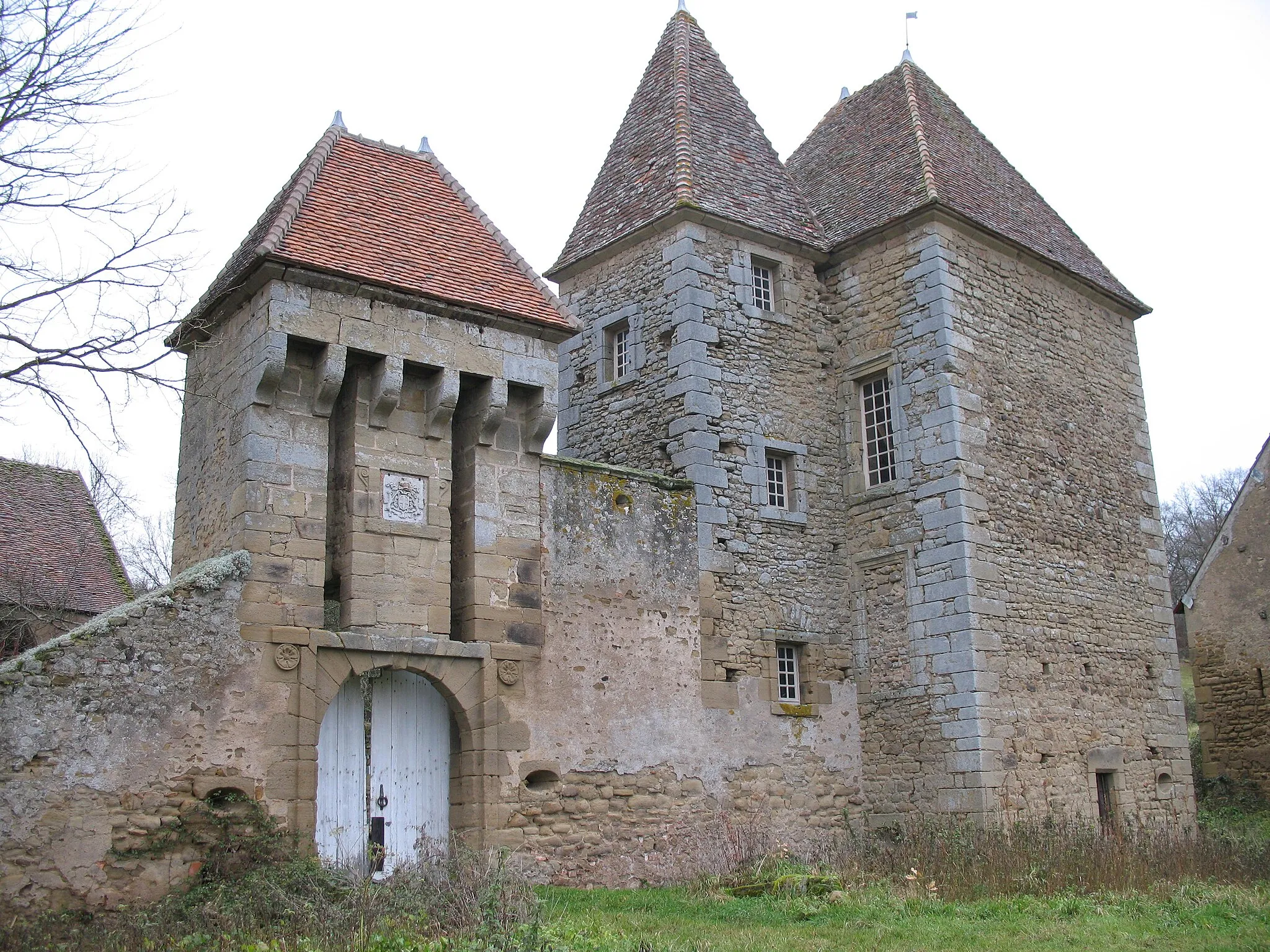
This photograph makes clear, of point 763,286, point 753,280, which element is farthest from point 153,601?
point 763,286

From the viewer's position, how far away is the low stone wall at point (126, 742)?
8828 mm

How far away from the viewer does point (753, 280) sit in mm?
15164

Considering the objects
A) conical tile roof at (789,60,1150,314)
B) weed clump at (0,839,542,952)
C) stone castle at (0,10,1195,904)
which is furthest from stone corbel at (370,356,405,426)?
conical tile roof at (789,60,1150,314)

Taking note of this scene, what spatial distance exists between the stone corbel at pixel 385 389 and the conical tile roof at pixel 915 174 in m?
6.73

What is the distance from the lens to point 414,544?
11.1 metres

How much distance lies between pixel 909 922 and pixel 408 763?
463 centimetres

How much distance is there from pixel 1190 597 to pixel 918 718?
326 inches

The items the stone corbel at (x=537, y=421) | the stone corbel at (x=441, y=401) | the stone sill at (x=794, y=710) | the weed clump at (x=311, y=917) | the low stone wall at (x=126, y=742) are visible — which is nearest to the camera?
the weed clump at (x=311, y=917)

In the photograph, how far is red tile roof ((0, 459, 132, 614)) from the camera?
1834 cm

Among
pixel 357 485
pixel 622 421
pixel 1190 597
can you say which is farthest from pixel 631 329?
pixel 1190 597

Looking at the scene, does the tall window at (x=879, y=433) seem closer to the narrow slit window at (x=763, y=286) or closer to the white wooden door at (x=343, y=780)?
the narrow slit window at (x=763, y=286)

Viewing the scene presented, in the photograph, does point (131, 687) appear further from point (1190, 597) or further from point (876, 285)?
point (1190, 597)

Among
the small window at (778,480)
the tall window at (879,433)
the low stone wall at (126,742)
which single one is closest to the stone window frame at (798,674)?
the small window at (778,480)

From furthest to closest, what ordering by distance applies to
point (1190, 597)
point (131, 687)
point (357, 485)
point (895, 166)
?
point (1190, 597)
point (895, 166)
point (357, 485)
point (131, 687)
